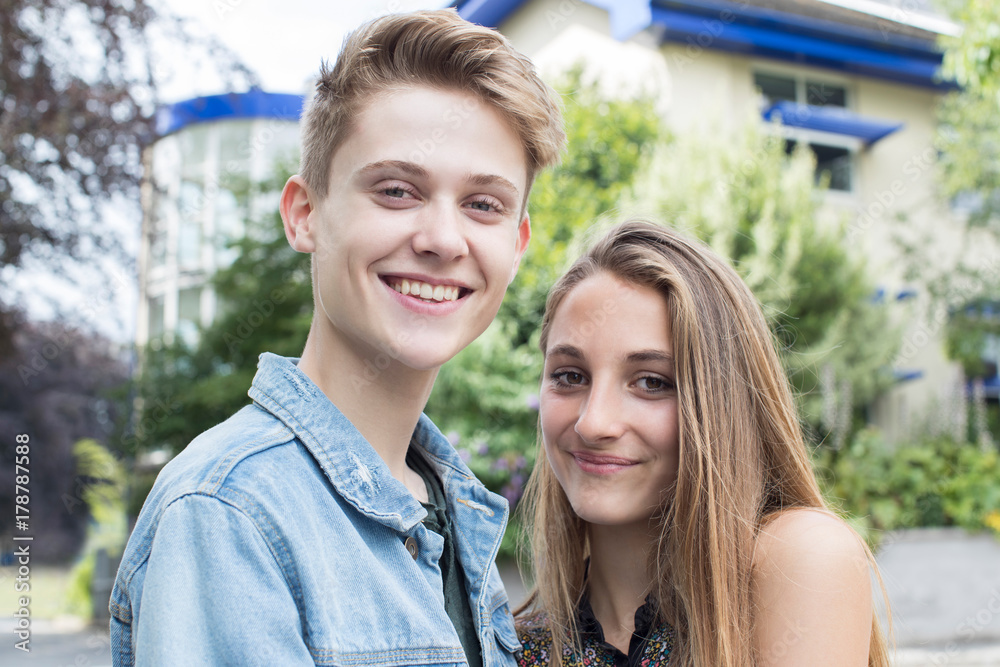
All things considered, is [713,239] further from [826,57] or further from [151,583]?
[151,583]

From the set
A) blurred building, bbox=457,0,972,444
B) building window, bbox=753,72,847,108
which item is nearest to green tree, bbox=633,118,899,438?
blurred building, bbox=457,0,972,444

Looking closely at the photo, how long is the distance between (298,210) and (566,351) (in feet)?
2.49

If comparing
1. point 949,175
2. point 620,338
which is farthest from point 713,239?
point 620,338

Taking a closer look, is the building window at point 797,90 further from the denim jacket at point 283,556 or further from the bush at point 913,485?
the denim jacket at point 283,556

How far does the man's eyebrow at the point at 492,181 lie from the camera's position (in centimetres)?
156

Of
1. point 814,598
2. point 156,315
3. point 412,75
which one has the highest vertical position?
point 412,75

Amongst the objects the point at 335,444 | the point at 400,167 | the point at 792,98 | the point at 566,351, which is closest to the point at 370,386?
the point at 335,444

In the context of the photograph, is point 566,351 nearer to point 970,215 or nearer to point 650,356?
point 650,356

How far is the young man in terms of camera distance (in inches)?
46.6

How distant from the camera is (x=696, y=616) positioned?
177 cm

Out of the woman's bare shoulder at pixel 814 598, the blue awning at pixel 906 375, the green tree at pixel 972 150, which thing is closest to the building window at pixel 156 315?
the blue awning at pixel 906 375

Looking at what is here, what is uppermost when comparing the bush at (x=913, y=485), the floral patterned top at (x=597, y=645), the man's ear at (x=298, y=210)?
the man's ear at (x=298, y=210)

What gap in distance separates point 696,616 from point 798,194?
8287 millimetres

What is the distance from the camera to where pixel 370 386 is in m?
1.62
